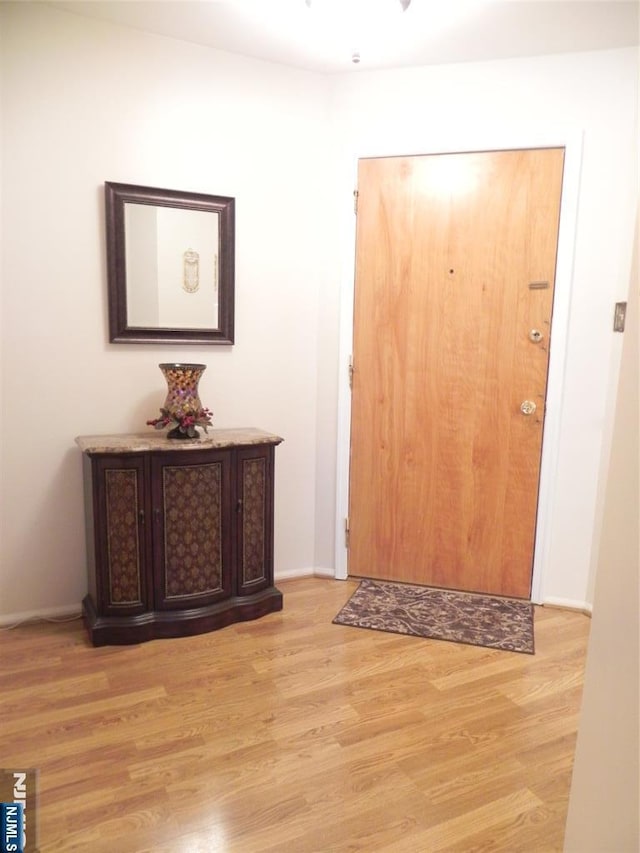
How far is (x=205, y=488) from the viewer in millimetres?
2482

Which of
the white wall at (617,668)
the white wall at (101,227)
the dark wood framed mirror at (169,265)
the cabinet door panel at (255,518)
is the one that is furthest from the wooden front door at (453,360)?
the white wall at (617,668)

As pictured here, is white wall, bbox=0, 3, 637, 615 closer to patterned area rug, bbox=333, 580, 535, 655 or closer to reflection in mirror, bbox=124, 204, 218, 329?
reflection in mirror, bbox=124, 204, 218, 329

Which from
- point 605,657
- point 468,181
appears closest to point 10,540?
point 605,657

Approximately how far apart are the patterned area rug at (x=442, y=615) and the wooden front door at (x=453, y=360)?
3.5 inches

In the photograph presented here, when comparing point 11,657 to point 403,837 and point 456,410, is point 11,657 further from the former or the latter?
point 456,410

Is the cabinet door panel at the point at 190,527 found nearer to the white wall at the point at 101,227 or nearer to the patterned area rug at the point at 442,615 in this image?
the white wall at the point at 101,227

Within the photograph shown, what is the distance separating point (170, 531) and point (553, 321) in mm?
1968

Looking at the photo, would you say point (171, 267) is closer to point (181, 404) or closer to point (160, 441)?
point (181, 404)

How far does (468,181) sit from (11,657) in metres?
2.84

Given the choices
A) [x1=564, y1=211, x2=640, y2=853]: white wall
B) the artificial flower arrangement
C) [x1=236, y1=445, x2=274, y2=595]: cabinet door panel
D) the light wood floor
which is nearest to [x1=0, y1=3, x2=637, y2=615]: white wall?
the artificial flower arrangement

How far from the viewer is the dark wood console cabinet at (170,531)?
237 centimetres

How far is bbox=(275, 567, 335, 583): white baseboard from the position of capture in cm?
309

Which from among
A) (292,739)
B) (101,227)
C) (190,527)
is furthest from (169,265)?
(292,739)

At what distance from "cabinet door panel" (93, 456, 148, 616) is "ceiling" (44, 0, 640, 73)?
5.92 feet
